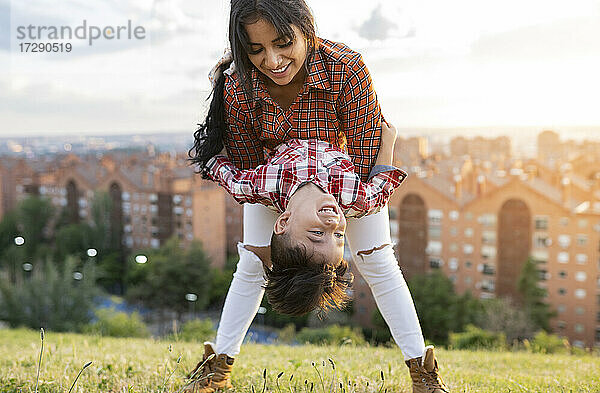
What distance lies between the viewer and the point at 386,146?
120 cm

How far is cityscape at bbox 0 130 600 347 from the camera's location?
465 inches

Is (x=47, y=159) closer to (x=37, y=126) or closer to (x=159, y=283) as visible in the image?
(x=37, y=126)

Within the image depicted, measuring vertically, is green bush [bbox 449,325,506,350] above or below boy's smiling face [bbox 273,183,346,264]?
below

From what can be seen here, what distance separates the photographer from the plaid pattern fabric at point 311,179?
42.4 inches

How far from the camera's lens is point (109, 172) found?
56.7 feet

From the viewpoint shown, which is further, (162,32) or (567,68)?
(162,32)

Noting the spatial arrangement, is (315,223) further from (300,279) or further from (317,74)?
(317,74)

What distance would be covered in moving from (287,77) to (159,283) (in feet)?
45.1

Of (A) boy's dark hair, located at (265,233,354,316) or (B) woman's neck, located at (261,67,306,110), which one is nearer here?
(A) boy's dark hair, located at (265,233,354,316)

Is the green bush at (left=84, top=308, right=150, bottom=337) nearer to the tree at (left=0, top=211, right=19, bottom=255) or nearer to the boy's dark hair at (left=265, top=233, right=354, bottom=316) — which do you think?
the boy's dark hair at (left=265, top=233, right=354, bottom=316)

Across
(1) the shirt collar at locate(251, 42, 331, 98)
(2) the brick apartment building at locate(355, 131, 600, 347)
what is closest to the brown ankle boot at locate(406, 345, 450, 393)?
(1) the shirt collar at locate(251, 42, 331, 98)

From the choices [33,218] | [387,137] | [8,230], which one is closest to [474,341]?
[387,137]

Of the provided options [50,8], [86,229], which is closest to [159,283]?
[86,229]

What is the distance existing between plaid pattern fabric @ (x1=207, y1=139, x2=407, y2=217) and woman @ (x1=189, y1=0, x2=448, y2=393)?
0.19ft
